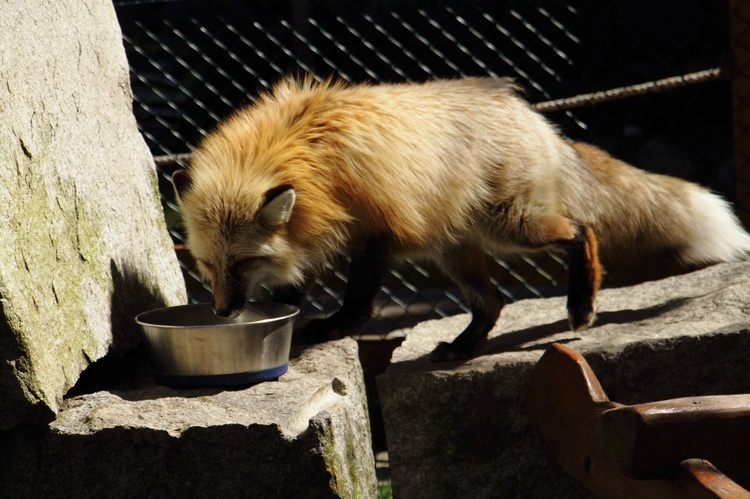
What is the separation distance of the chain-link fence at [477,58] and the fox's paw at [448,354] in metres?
2.04

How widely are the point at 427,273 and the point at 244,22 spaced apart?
213cm

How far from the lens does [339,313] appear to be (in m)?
2.88

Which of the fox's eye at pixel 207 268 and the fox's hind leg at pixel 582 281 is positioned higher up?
the fox's eye at pixel 207 268

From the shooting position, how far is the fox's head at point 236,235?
8.52ft

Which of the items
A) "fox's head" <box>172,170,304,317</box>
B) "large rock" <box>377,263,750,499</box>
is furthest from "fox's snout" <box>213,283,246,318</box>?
"large rock" <box>377,263,750,499</box>

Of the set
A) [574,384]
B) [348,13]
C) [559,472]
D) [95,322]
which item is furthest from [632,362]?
[348,13]

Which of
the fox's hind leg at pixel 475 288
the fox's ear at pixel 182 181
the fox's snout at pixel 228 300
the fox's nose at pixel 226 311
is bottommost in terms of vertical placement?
the fox's hind leg at pixel 475 288

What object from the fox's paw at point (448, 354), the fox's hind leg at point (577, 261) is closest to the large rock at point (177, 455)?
the fox's paw at point (448, 354)

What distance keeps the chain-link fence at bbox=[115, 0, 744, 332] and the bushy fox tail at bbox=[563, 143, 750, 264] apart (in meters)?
1.67

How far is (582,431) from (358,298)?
926mm

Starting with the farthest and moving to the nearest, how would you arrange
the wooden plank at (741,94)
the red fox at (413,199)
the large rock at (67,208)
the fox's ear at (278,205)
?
the wooden plank at (741,94), the red fox at (413,199), the fox's ear at (278,205), the large rock at (67,208)

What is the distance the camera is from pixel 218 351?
2189mm

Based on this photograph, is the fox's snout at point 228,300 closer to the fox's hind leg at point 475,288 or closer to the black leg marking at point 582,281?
the fox's hind leg at point 475,288

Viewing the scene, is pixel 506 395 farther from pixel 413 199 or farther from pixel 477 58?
pixel 477 58
